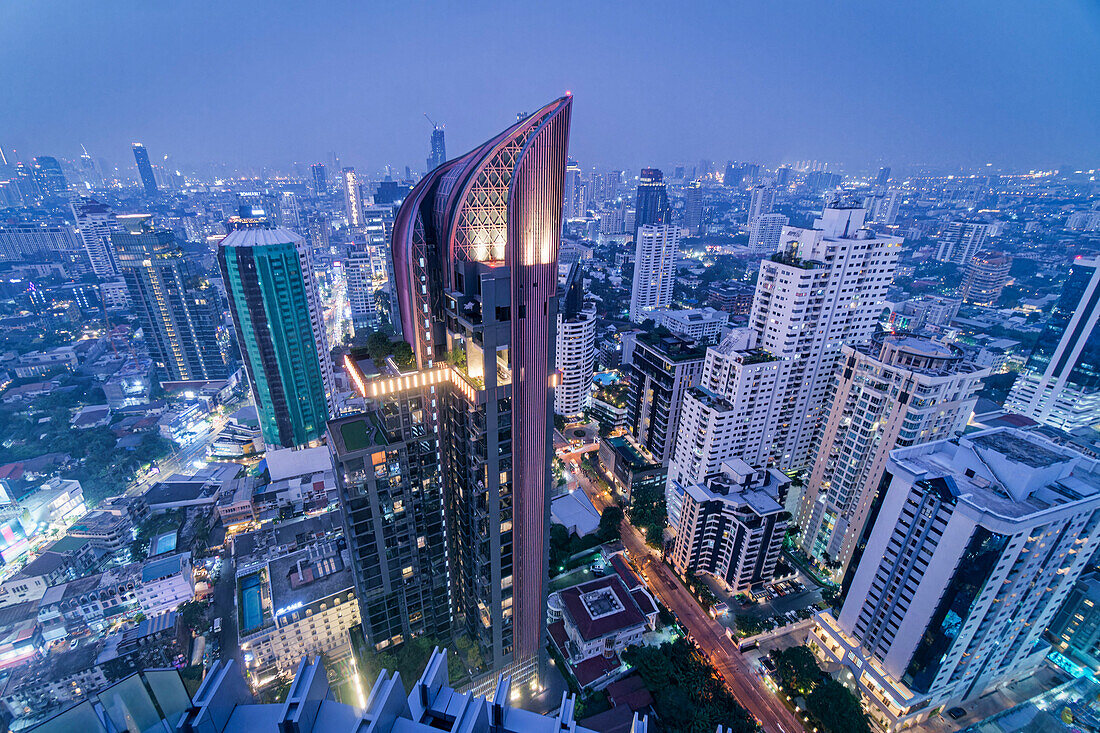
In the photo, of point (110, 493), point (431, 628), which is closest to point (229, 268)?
point (110, 493)

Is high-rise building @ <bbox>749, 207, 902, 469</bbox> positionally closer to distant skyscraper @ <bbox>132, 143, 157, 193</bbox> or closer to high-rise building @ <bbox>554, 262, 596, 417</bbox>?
high-rise building @ <bbox>554, 262, 596, 417</bbox>

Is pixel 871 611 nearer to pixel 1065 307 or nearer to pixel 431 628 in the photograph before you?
pixel 431 628

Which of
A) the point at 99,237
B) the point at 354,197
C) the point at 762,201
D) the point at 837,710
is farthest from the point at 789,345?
the point at 354,197

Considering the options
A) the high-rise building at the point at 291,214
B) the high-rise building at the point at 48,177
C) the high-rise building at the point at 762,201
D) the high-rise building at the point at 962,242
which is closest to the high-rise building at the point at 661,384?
the high-rise building at the point at 962,242

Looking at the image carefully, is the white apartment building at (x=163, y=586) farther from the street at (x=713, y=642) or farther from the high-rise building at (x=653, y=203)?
the high-rise building at (x=653, y=203)

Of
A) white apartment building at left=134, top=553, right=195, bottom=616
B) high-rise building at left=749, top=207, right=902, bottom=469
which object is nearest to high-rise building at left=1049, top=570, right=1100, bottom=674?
high-rise building at left=749, top=207, right=902, bottom=469

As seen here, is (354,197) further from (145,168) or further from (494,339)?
(494,339)
